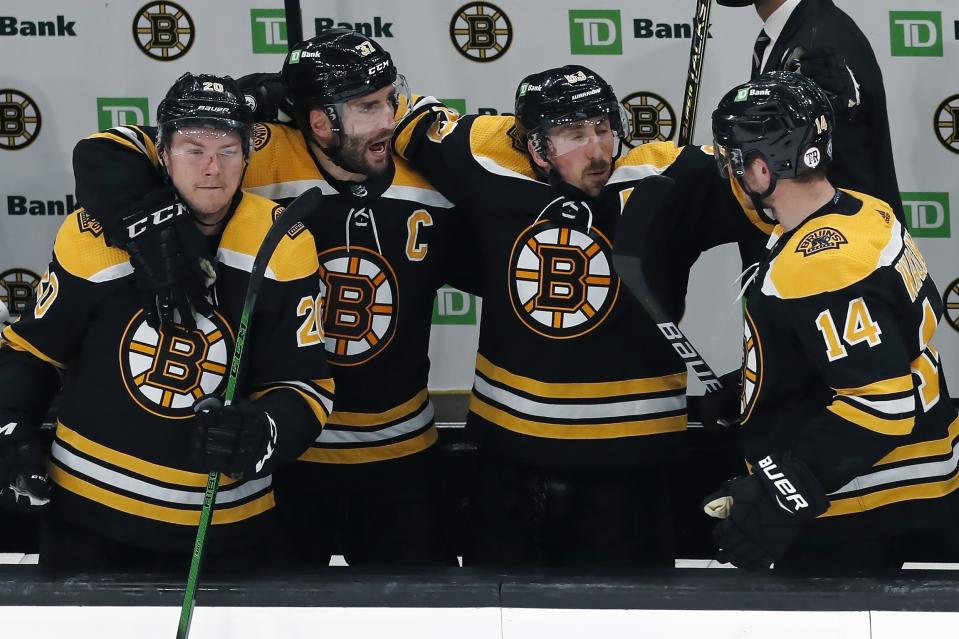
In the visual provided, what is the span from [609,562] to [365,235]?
2.46ft

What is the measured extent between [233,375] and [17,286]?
65.5 inches

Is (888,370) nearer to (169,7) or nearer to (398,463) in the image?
(398,463)

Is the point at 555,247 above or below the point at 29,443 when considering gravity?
above

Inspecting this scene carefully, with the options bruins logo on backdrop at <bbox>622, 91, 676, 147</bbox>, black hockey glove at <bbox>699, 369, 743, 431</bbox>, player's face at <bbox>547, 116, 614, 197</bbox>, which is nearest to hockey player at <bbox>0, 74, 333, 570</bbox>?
player's face at <bbox>547, 116, 614, 197</bbox>

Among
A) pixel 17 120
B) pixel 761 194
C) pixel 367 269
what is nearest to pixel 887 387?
pixel 761 194

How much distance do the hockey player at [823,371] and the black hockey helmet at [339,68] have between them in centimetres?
63

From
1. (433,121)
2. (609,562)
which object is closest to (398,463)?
(609,562)

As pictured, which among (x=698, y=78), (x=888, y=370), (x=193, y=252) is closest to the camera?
(x=888, y=370)

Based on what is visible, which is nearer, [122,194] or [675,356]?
[122,194]

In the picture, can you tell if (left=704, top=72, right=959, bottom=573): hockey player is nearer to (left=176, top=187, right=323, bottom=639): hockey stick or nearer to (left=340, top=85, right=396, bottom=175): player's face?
(left=340, top=85, right=396, bottom=175): player's face

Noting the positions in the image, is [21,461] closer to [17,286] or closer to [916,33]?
[17,286]

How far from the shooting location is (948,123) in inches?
131

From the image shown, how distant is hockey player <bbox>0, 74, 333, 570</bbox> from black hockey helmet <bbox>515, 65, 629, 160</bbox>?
0.45 m

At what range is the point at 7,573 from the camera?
6.91ft
